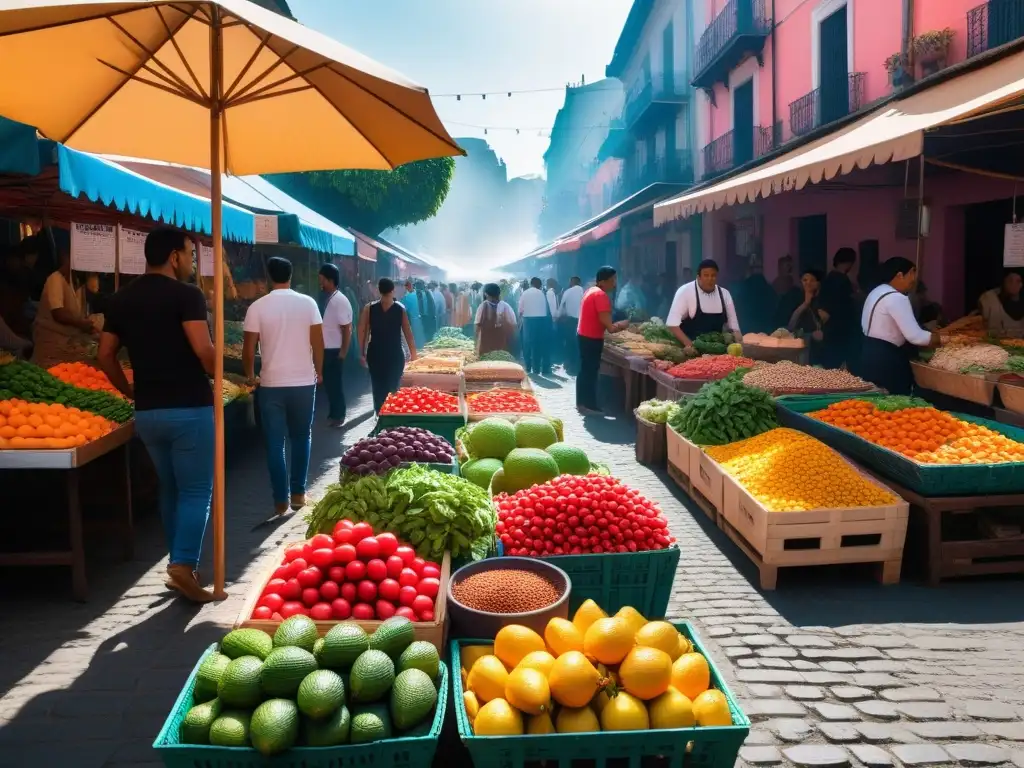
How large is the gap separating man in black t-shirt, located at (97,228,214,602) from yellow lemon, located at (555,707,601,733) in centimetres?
293

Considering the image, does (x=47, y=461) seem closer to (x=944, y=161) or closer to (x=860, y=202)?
(x=944, y=161)

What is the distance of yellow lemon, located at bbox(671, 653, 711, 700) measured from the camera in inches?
109

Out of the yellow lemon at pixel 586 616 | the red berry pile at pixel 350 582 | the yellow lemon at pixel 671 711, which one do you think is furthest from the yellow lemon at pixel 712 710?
the red berry pile at pixel 350 582

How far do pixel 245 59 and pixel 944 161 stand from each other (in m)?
7.82

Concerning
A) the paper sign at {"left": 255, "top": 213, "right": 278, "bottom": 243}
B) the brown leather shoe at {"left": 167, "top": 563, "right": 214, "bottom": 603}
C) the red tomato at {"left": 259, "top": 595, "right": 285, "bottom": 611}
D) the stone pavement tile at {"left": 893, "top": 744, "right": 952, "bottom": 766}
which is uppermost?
the paper sign at {"left": 255, "top": 213, "right": 278, "bottom": 243}

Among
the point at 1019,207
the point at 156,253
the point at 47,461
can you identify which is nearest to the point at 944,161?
the point at 1019,207

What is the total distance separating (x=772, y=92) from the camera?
704 inches

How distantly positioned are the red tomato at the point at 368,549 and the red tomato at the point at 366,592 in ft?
0.49

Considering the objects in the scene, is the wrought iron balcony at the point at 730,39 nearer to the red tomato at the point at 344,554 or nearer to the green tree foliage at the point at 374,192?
the green tree foliage at the point at 374,192

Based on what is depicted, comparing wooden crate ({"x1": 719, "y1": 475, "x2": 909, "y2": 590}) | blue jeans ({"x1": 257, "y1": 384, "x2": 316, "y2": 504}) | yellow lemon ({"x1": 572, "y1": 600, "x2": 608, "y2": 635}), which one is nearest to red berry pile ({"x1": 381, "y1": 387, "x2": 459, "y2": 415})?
blue jeans ({"x1": 257, "y1": 384, "x2": 316, "y2": 504})

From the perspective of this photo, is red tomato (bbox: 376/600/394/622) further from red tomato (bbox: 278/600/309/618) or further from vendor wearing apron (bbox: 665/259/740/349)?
vendor wearing apron (bbox: 665/259/740/349)

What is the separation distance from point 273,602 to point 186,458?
1952 mm

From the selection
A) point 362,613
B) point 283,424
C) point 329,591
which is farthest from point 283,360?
point 362,613

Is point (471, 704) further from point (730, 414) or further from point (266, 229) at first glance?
point (266, 229)
